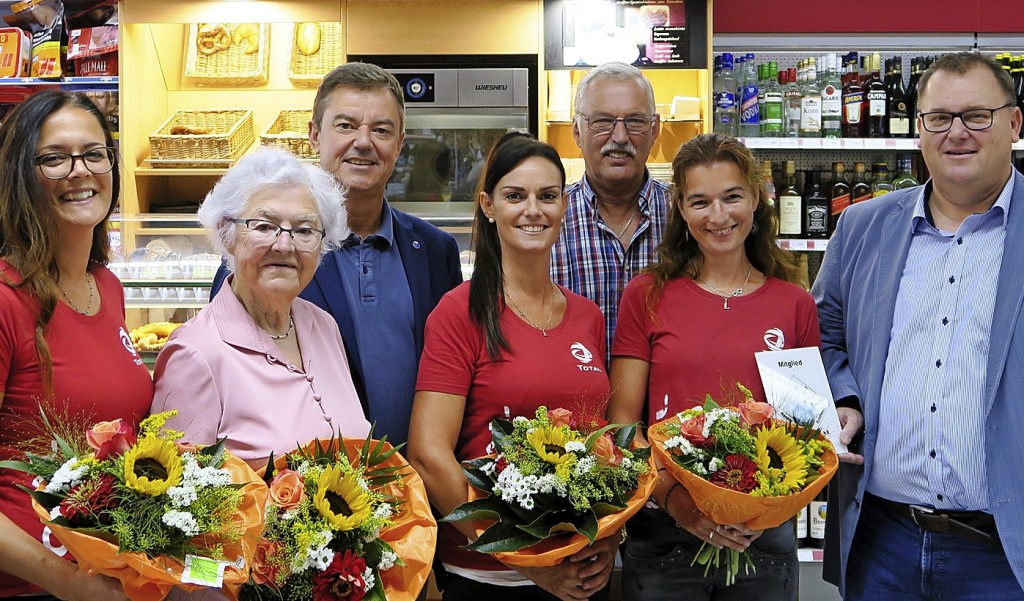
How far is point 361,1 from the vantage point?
4863mm

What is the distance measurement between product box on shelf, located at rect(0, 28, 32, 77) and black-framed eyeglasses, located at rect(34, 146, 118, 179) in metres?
3.80

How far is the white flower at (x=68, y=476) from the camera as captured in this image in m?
1.52

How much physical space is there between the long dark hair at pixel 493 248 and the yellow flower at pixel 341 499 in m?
0.56

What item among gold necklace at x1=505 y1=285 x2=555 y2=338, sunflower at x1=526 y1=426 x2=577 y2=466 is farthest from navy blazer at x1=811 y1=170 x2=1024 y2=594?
sunflower at x1=526 y1=426 x2=577 y2=466

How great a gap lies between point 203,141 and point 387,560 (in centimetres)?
369

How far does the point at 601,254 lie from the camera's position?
277 cm

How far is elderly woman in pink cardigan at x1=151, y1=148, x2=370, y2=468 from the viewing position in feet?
6.02

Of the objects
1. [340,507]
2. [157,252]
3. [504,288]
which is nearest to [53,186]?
[340,507]

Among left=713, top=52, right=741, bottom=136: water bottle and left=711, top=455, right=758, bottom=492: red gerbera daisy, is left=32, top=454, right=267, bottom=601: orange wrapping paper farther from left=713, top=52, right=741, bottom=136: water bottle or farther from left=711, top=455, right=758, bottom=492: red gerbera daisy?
left=713, top=52, right=741, bottom=136: water bottle

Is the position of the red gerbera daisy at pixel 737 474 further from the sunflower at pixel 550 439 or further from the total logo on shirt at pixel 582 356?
the total logo on shirt at pixel 582 356

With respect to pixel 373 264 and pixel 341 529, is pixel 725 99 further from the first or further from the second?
pixel 341 529

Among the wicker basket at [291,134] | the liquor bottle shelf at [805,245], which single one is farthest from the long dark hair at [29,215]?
the liquor bottle shelf at [805,245]

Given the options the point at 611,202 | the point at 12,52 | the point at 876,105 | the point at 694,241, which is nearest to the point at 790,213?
the point at 876,105

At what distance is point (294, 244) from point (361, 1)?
3308 millimetres
